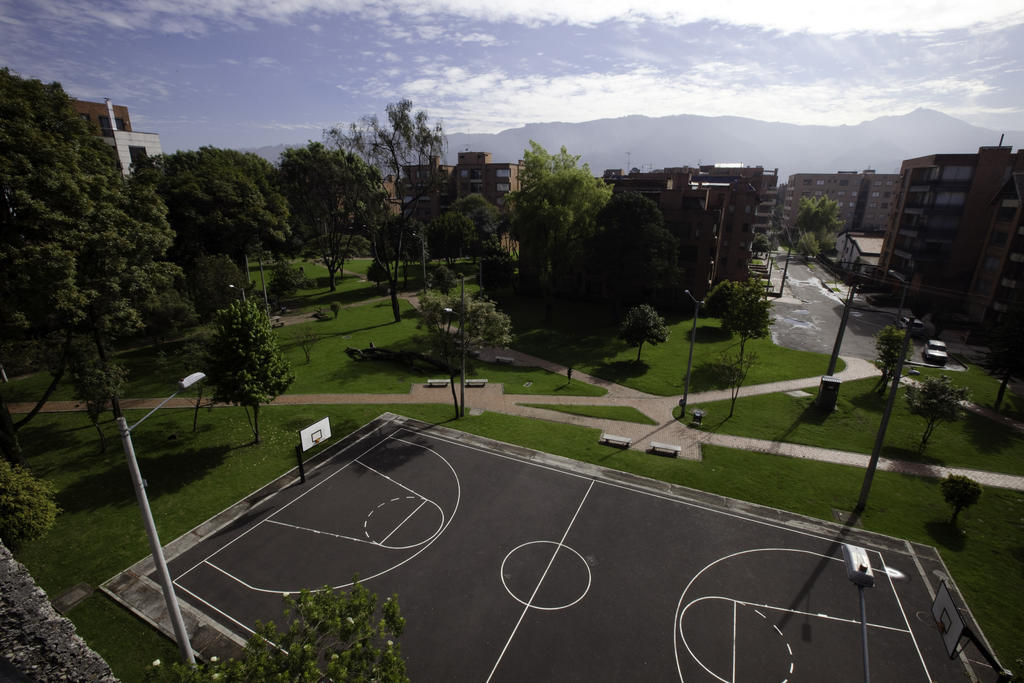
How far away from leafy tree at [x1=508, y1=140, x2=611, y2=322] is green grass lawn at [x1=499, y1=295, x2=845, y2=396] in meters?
6.70

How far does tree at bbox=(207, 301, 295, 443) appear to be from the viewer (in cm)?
2706

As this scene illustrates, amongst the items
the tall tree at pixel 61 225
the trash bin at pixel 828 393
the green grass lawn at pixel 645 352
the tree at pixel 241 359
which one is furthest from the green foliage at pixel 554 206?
the tall tree at pixel 61 225

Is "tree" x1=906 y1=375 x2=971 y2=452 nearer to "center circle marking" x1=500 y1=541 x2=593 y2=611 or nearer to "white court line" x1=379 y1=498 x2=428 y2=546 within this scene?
"center circle marking" x1=500 y1=541 x2=593 y2=611

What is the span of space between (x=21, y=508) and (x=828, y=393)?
47.3 m

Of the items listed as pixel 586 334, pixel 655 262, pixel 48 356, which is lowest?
pixel 586 334

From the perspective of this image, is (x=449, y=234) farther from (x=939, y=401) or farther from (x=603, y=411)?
(x=939, y=401)

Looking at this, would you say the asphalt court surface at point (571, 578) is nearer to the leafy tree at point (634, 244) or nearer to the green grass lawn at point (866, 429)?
the green grass lawn at point (866, 429)

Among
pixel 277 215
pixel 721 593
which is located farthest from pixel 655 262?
pixel 277 215

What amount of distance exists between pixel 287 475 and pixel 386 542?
889 cm

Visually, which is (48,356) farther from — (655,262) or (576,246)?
(655,262)

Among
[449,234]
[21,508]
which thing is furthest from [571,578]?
[449,234]

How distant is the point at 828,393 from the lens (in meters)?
36.5

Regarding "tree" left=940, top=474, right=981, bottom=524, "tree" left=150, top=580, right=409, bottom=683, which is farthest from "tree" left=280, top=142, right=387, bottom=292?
"tree" left=940, top=474, right=981, bottom=524

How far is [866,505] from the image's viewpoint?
24.8 m
